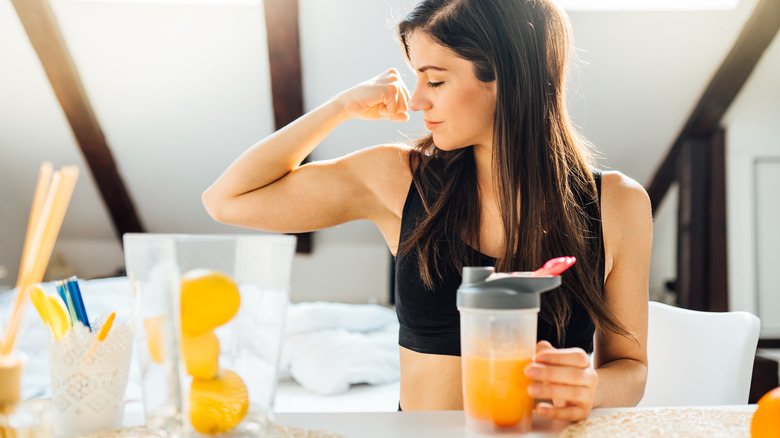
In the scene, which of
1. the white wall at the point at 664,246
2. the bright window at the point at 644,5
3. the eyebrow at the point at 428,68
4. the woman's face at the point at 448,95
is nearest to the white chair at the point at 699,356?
the woman's face at the point at 448,95

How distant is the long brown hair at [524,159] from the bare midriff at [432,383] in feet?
0.46

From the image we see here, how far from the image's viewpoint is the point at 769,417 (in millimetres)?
583

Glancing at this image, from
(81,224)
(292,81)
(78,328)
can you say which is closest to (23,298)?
(78,328)

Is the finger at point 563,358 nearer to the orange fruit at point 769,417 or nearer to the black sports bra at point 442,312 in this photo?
the orange fruit at point 769,417

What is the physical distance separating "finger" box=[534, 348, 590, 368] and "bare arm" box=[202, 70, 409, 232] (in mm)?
607

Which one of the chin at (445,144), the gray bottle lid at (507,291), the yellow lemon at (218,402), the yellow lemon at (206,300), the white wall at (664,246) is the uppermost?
the chin at (445,144)

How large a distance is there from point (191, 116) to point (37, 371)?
2.02 m

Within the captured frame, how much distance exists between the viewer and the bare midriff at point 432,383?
1.12 m

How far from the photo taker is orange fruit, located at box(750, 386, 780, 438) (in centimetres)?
58

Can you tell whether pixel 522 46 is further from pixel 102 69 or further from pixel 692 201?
pixel 692 201

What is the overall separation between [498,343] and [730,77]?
3.46 m

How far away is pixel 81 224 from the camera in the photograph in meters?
4.63

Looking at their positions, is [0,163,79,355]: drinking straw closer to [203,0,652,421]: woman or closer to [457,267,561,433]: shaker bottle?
[457,267,561,433]: shaker bottle

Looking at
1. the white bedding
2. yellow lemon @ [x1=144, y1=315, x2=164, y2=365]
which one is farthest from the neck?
the white bedding
